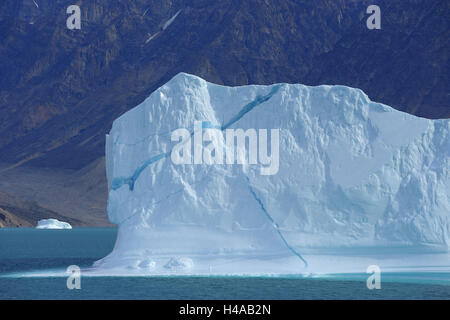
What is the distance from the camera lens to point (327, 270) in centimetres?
2914

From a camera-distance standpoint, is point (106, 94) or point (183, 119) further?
point (106, 94)

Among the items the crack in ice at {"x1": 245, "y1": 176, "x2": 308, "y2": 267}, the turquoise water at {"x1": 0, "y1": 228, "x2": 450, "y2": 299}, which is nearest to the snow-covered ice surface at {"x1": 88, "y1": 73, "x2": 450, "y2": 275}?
the crack in ice at {"x1": 245, "y1": 176, "x2": 308, "y2": 267}

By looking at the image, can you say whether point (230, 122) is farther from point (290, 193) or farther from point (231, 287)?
point (231, 287)

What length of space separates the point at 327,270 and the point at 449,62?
122113 millimetres

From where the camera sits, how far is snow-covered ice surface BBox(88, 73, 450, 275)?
2939 cm

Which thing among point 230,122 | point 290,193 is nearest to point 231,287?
point 290,193

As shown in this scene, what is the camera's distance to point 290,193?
98.8 feet

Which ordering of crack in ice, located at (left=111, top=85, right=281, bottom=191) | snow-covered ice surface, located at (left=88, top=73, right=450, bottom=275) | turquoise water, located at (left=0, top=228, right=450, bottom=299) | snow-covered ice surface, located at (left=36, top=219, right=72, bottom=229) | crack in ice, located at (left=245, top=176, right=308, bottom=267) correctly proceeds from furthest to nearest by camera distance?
snow-covered ice surface, located at (left=36, top=219, right=72, bottom=229)
crack in ice, located at (left=111, top=85, right=281, bottom=191)
snow-covered ice surface, located at (left=88, top=73, right=450, bottom=275)
crack in ice, located at (left=245, top=176, right=308, bottom=267)
turquoise water, located at (left=0, top=228, right=450, bottom=299)

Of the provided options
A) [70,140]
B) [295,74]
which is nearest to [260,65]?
[295,74]

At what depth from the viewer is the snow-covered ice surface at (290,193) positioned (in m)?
29.4

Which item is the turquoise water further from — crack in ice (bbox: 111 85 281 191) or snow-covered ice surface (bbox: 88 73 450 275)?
crack in ice (bbox: 111 85 281 191)

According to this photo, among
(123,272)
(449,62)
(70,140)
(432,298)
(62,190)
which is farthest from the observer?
(70,140)

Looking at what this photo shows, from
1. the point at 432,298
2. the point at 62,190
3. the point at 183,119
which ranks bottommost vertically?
the point at 432,298

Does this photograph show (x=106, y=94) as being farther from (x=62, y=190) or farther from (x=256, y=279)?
(x=256, y=279)
